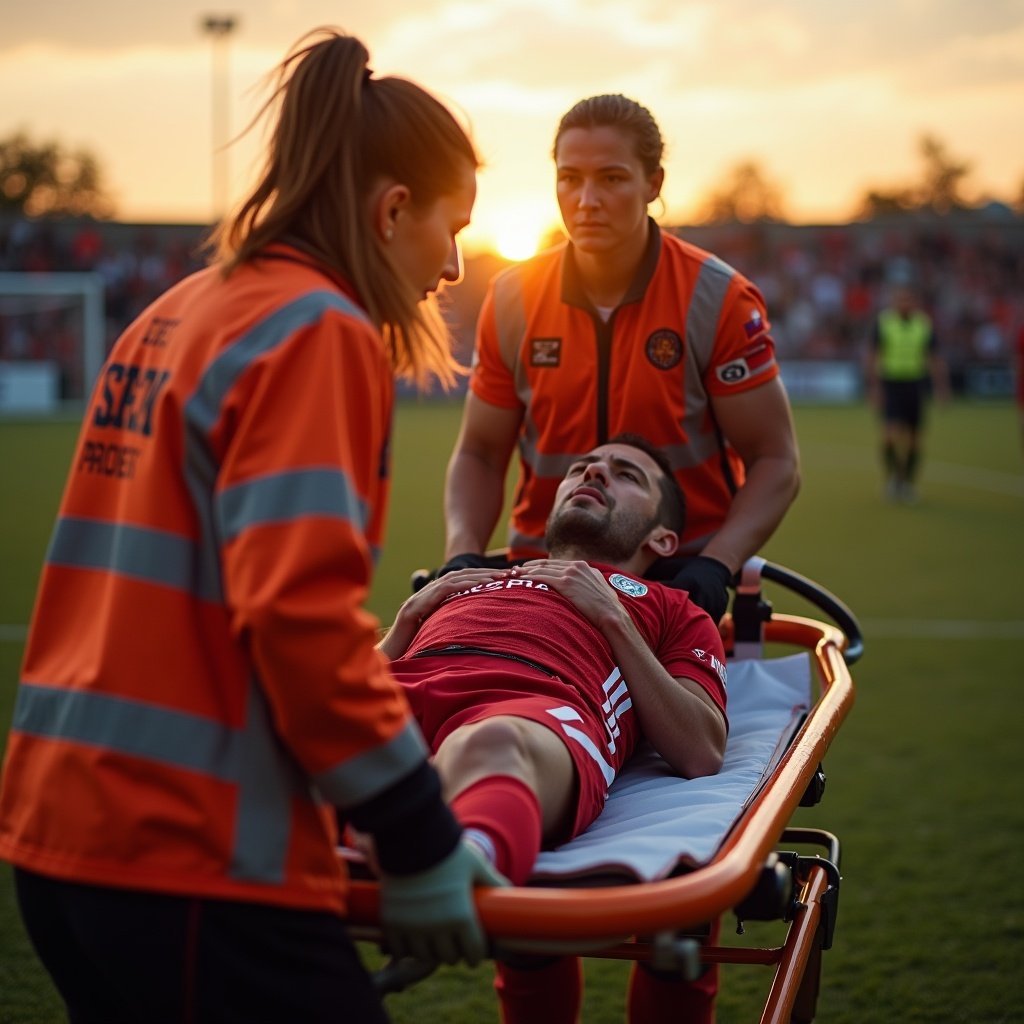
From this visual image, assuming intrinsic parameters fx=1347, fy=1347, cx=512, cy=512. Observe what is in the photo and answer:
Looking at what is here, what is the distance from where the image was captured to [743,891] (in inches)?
75.1

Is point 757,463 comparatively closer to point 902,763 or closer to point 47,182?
point 902,763

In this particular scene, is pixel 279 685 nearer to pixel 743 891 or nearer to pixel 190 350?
pixel 190 350

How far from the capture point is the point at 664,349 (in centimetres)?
376

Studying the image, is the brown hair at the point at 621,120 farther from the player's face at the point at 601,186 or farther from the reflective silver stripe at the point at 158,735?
the reflective silver stripe at the point at 158,735

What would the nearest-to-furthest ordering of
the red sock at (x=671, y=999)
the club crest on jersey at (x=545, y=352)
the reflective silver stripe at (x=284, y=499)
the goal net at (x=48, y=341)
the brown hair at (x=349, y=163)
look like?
the reflective silver stripe at (x=284, y=499)
the brown hair at (x=349, y=163)
the red sock at (x=671, y=999)
the club crest on jersey at (x=545, y=352)
the goal net at (x=48, y=341)

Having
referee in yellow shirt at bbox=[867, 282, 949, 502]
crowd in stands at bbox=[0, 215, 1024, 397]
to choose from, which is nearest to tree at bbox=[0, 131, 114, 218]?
crowd in stands at bbox=[0, 215, 1024, 397]

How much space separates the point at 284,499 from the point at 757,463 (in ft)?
7.79

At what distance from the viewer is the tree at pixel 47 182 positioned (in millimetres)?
75375

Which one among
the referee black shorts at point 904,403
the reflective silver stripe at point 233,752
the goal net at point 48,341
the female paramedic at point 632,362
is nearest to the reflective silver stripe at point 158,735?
the reflective silver stripe at point 233,752

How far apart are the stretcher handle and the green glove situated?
214cm

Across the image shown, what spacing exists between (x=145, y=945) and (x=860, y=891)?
3357mm

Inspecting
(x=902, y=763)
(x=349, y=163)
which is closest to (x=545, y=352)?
(x=349, y=163)

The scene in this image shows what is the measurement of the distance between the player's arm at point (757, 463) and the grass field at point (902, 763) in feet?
4.35

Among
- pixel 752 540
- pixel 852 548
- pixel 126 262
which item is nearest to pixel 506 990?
pixel 752 540
